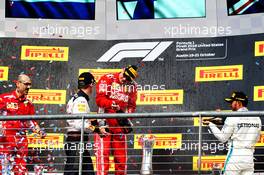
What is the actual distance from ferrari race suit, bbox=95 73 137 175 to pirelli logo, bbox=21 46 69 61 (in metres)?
1.08

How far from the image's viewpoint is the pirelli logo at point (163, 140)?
36.8 ft

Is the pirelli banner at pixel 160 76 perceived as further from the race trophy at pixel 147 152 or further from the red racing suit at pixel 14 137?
the red racing suit at pixel 14 137

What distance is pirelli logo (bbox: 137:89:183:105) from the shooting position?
11445 millimetres

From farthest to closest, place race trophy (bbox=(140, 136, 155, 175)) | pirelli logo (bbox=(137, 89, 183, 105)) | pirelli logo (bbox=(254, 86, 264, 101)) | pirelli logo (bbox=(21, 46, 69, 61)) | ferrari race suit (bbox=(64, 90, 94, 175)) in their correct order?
1. pirelli logo (bbox=(21, 46, 69, 61))
2. pirelli logo (bbox=(137, 89, 183, 105))
3. pirelli logo (bbox=(254, 86, 264, 101))
4. race trophy (bbox=(140, 136, 155, 175))
5. ferrari race suit (bbox=(64, 90, 94, 175))

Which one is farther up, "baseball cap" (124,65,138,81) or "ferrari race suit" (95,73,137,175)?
"baseball cap" (124,65,138,81)

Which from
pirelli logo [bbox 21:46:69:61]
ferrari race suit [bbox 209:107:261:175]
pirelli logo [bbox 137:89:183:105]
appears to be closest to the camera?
ferrari race suit [bbox 209:107:261:175]

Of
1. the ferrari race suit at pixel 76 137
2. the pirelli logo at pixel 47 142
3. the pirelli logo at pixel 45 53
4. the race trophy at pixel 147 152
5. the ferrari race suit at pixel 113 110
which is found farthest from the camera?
the pirelli logo at pixel 45 53

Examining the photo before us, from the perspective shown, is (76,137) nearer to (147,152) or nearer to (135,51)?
(147,152)

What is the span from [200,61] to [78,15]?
188cm

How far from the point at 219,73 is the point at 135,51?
1210 mm

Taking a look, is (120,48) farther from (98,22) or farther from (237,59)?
(237,59)

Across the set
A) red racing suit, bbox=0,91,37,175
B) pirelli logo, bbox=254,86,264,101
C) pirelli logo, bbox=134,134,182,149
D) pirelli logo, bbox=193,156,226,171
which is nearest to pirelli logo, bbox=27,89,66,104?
pirelli logo, bbox=134,134,182,149

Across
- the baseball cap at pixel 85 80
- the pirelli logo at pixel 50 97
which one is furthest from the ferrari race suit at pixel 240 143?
the pirelli logo at pixel 50 97

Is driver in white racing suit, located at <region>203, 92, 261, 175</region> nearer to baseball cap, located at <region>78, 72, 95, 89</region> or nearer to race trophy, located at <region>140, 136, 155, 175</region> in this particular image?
race trophy, located at <region>140, 136, 155, 175</region>
